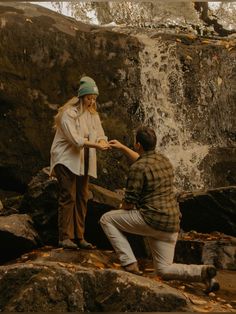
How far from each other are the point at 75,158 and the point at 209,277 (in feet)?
6.61

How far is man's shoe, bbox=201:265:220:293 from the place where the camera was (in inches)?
214

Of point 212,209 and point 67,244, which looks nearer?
point 67,244

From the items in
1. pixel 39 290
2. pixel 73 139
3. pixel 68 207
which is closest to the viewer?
pixel 39 290

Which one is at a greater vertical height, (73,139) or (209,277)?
(73,139)

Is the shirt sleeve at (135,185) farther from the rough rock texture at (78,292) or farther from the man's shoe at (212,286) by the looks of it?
the man's shoe at (212,286)

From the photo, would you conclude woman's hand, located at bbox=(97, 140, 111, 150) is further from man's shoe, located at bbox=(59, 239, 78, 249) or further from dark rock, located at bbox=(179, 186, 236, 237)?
dark rock, located at bbox=(179, 186, 236, 237)

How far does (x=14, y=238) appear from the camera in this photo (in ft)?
21.9

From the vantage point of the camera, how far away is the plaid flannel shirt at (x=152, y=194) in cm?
551

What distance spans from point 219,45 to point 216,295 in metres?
7.89

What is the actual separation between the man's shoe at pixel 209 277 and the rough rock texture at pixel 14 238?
2.34m

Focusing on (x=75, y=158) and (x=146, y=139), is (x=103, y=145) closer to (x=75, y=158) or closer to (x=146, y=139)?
(x=75, y=158)

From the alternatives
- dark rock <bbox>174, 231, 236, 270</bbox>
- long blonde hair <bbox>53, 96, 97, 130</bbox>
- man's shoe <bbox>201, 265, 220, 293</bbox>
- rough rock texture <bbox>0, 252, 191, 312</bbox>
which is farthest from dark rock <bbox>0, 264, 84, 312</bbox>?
dark rock <bbox>174, 231, 236, 270</bbox>

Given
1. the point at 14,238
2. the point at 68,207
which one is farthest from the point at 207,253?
the point at 14,238

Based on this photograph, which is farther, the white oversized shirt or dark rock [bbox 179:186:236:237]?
dark rock [bbox 179:186:236:237]
